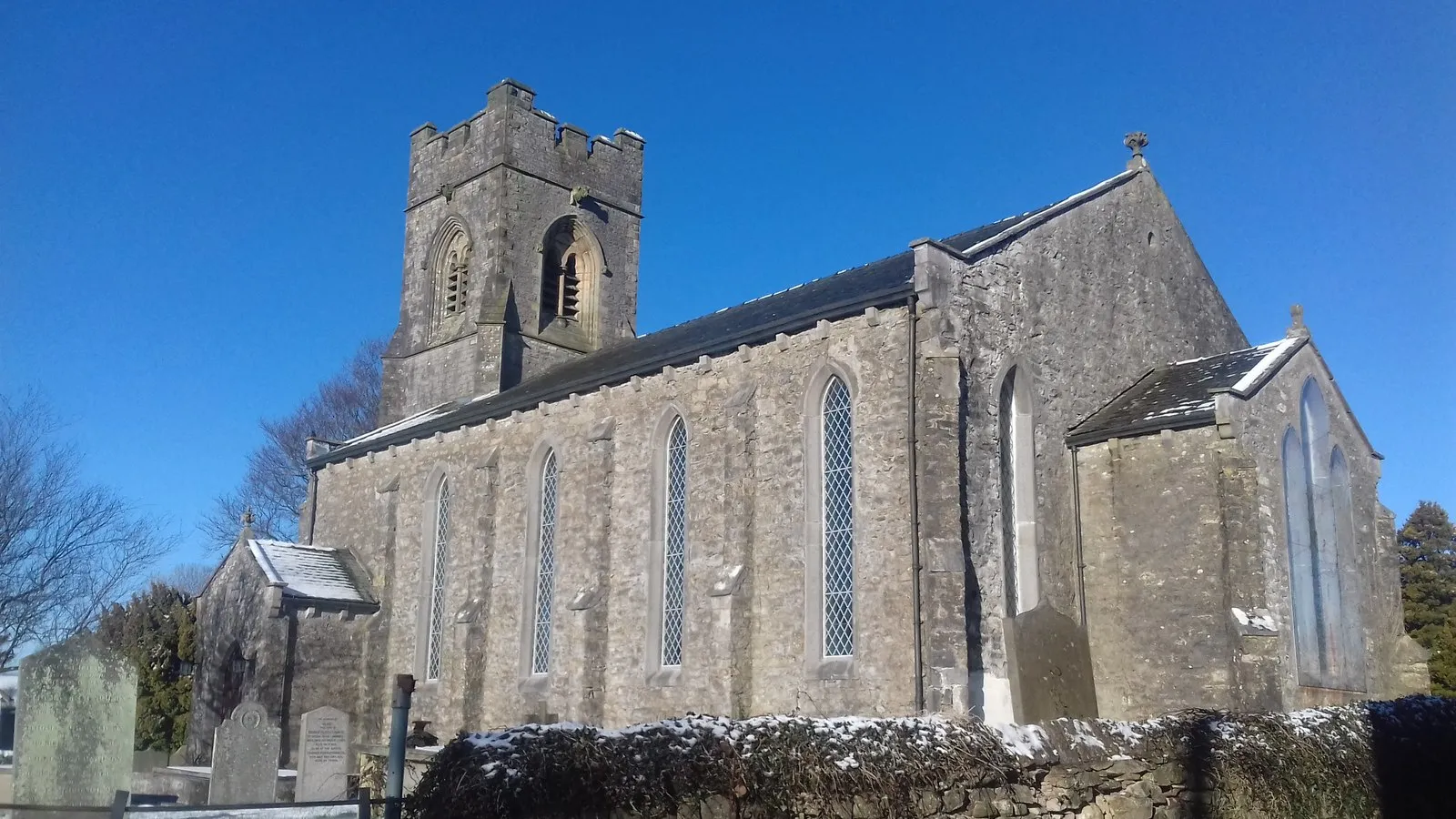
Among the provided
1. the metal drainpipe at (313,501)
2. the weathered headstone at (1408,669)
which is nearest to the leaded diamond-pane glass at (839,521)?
the weathered headstone at (1408,669)

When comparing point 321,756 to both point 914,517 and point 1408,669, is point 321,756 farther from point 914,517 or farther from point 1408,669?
point 1408,669

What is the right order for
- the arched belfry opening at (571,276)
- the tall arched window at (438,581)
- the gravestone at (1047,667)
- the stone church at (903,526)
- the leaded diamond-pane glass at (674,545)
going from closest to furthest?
the gravestone at (1047,667), the stone church at (903,526), the leaded diamond-pane glass at (674,545), the tall arched window at (438,581), the arched belfry opening at (571,276)

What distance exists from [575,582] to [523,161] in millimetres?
14314

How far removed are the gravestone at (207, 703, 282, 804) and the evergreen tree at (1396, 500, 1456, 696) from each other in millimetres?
27068

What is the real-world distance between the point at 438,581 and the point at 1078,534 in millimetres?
13952

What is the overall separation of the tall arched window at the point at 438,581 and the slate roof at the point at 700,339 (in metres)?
1.65

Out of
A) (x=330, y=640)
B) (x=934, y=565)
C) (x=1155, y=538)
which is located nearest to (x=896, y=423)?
(x=934, y=565)

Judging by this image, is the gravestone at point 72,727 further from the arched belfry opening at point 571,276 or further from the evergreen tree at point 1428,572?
the evergreen tree at point 1428,572

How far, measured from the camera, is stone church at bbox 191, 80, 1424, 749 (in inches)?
649

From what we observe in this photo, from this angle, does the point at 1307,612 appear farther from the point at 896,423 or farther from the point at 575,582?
the point at 575,582

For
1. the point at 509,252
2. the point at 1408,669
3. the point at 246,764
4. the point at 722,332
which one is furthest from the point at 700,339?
the point at 1408,669

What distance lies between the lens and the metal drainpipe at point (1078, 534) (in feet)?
59.6

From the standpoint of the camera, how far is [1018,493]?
Answer: 58.9 feet

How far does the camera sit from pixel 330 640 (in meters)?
25.5
